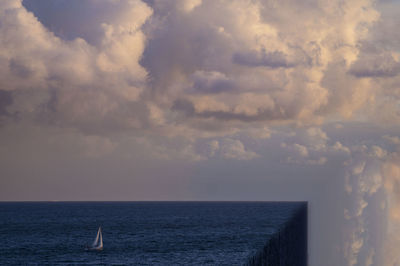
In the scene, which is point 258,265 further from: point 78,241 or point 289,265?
point 78,241

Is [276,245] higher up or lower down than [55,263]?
higher up

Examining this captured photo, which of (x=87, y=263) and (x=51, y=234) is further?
(x=51, y=234)

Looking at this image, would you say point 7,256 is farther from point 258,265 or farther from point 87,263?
point 258,265

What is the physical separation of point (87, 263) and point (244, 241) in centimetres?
2450

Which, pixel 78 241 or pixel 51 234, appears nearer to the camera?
pixel 78 241

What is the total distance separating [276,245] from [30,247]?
52141mm

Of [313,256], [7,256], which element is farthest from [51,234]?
[313,256]

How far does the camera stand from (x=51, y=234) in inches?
3607

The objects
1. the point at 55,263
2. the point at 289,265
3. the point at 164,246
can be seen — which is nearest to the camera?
the point at 289,265

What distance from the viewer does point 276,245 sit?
92.6 ft

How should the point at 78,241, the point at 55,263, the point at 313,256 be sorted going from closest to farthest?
the point at 55,263 < the point at 78,241 < the point at 313,256

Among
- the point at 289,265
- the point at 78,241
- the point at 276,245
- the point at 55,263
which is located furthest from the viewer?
the point at 78,241

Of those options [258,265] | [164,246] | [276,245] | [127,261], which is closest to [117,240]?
[164,246]

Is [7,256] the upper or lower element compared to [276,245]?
lower
